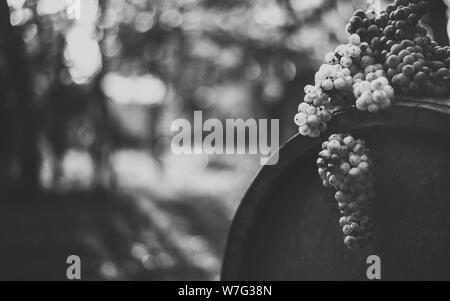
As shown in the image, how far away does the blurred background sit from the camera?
625 cm

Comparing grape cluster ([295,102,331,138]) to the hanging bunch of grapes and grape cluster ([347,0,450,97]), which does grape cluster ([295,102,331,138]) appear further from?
grape cluster ([347,0,450,97])

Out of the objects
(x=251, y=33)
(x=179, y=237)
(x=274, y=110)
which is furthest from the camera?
(x=274, y=110)

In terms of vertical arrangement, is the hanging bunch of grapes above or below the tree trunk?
below

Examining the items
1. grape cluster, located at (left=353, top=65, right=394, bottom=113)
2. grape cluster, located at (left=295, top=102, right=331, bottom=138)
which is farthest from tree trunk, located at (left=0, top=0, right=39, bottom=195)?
grape cluster, located at (left=353, top=65, right=394, bottom=113)

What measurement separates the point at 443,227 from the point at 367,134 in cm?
37

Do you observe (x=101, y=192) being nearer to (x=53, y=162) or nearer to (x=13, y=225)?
(x=53, y=162)

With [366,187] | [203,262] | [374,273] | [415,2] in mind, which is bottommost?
[203,262]

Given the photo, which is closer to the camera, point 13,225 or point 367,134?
point 367,134

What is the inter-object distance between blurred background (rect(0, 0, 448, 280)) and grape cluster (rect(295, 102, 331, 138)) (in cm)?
305

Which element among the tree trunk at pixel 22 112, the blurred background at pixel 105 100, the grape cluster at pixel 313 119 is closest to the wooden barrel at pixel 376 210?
the grape cluster at pixel 313 119

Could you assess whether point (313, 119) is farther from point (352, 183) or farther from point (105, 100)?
point (105, 100)

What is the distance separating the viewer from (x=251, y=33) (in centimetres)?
784

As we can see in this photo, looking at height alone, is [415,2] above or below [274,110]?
below
